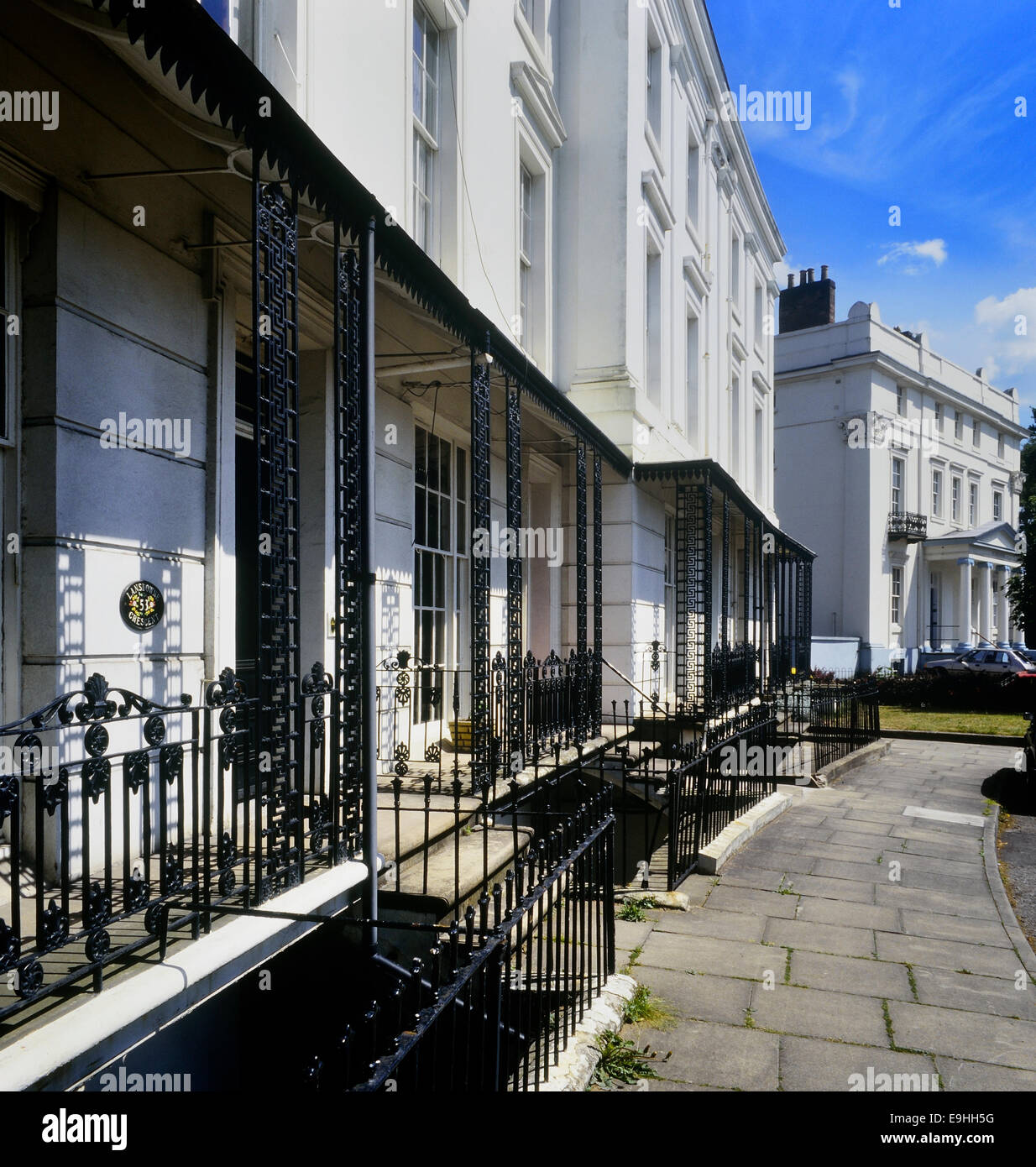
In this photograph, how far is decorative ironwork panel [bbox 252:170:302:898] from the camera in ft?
13.2

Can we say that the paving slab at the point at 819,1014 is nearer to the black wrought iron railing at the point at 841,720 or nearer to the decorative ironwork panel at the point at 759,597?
the black wrought iron railing at the point at 841,720

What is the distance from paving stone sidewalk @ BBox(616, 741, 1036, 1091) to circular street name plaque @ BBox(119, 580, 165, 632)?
323 centimetres

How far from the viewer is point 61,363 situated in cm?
427

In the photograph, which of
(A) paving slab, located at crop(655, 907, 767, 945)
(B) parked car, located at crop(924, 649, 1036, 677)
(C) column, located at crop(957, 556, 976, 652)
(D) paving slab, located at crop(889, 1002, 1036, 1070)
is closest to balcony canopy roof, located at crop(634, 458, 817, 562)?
(A) paving slab, located at crop(655, 907, 767, 945)

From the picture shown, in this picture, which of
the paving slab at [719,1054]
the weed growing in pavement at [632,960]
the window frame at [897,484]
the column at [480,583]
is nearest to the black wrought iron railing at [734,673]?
the column at [480,583]

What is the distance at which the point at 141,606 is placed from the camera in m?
4.79

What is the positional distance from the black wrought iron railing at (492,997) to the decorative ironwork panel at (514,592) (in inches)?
95.2

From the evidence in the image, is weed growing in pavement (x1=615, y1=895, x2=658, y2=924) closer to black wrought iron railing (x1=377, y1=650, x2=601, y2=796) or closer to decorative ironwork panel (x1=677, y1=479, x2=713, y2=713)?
black wrought iron railing (x1=377, y1=650, x2=601, y2=796)

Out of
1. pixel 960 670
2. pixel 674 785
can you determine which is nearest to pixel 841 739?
pixel 674 785

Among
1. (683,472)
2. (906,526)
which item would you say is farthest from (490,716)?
(906,526)

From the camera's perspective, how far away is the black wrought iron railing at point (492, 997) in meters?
2.38

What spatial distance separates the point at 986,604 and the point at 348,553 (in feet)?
124

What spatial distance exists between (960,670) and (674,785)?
19798 mm
